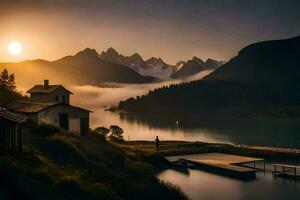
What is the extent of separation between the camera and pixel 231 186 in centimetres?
5941

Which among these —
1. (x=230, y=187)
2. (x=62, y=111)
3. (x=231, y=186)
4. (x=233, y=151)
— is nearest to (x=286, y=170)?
(x=231, y=186)

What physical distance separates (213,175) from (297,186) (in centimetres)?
1300

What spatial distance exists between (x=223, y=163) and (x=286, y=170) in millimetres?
10243

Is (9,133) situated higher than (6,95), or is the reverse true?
(6,95)

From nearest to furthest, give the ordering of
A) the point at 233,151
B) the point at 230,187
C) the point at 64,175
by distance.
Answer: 1. the point at 64,175
2. the point at 230,187
3. the point at 233,151

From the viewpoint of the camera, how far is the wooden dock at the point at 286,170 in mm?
65625

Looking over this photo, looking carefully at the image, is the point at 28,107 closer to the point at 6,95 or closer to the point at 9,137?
the point at 6,95

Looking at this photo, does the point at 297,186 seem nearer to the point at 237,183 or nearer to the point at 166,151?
the point at 237,183

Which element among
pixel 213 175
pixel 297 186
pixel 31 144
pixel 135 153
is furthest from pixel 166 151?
pixel 31 144

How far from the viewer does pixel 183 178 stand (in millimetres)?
64812

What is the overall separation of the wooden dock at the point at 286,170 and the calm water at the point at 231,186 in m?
1.37

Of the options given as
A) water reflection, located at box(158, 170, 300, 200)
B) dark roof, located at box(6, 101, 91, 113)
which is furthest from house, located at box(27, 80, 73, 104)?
water reflection, located at box(158, 170, 300, 200)

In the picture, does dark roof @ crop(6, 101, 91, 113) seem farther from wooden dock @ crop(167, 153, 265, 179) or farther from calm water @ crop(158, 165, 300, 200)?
wooden dock @ crop(167, 153, 265, 179)

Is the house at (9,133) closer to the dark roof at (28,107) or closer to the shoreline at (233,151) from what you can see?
the dark roof at (28,107)
